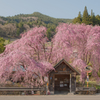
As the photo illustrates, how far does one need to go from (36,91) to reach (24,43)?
20.8 feet

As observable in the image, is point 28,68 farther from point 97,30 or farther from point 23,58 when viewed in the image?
point 97,30

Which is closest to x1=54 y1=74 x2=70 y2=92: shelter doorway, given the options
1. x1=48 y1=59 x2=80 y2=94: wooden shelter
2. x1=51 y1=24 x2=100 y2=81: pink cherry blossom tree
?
x1=51 y1=24 x2=100 y2=81: pink cherry blossom tree

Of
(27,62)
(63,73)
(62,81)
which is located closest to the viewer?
(27,62)

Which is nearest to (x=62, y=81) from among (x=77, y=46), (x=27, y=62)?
(x=77, y=46)

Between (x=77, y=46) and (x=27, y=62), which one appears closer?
(x=27, y=62)

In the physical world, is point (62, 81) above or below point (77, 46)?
below

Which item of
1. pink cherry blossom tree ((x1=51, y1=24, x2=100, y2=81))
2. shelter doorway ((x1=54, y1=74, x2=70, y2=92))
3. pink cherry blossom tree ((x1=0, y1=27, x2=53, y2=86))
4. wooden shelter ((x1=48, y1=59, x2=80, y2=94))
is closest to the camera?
pink cherry blossom tree ((x1=0, y1=27, x2=53, y2=86))

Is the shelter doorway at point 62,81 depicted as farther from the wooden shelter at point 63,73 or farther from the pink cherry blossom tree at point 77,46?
the wooden shelter at point 63,73

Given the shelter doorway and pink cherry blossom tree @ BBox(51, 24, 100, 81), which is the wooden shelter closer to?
pink cherry blossom tree @ BBox(51, 24, 100, 81)

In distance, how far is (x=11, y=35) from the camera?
138000 millimetres

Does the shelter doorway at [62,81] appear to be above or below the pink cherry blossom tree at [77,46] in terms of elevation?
below

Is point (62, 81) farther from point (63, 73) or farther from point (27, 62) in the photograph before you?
point (27, 62)

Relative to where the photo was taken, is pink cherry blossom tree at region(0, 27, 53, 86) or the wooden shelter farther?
the wooden shelter

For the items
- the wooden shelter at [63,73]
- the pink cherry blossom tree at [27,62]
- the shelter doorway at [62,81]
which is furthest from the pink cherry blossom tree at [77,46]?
the shelter doorway at [62,81]
